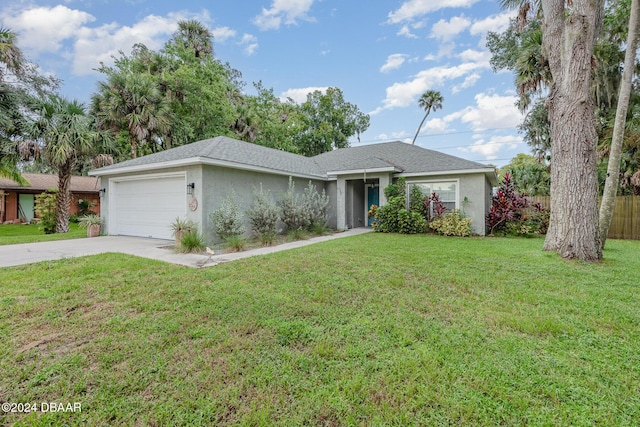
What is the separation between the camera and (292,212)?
412 inches

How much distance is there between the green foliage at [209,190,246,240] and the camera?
8.42 m

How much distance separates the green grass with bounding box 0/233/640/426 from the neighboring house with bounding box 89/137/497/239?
4261 mm

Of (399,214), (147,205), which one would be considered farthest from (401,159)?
(147,205)

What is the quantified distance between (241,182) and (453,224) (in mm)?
8430

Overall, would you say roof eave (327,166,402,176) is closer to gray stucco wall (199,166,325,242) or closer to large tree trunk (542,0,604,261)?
gray stucco wall (199,166,325,242)

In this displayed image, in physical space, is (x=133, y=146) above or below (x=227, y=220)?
above

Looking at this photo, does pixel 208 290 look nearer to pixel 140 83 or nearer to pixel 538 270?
pixel 538 270

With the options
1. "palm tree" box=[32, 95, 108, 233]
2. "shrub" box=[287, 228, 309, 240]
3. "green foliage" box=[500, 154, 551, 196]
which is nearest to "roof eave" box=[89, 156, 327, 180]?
"palm tree" box=[32, 95, 108, 233]

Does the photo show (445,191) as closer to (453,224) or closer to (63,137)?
(453,224)

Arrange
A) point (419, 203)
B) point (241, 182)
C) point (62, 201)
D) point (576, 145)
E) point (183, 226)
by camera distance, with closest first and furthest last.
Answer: point (576, 145), point (183, 226), point (241, 182), point (419, 203), point (62, 201)

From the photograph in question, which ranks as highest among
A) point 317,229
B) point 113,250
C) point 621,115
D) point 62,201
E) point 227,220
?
point 621,115

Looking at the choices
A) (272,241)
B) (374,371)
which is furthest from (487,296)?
(272,241)

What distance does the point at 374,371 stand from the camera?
2.42 meters

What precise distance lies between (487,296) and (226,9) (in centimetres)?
1541
